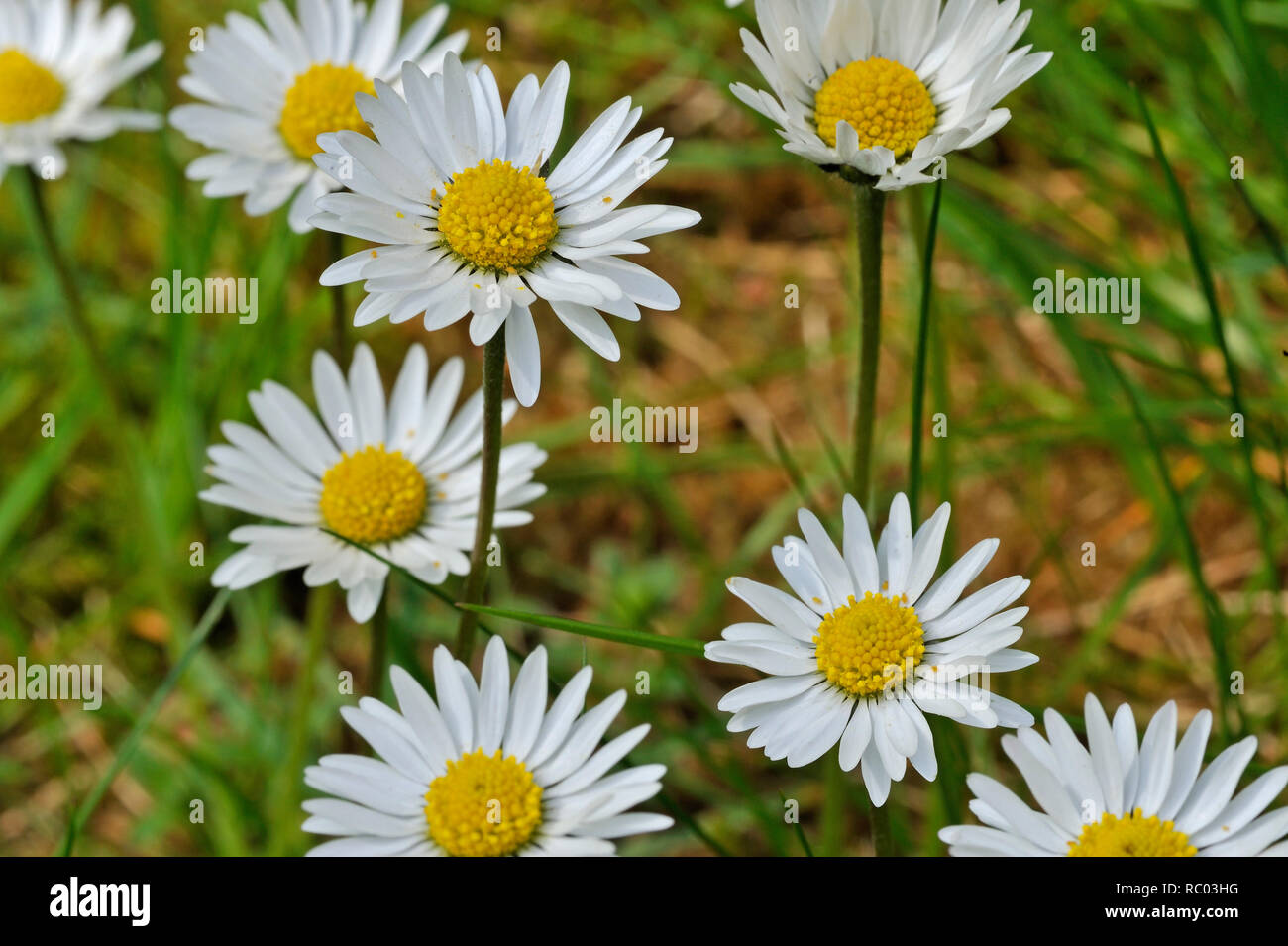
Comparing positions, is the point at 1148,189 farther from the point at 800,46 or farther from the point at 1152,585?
the point at 800,46

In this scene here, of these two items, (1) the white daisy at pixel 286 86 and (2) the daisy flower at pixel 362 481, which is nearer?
(2) the daisy flower at pixel 362 481

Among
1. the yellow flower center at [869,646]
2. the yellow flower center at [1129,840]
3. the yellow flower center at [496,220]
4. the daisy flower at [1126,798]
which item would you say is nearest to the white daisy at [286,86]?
the yellow flower center at [496,220]

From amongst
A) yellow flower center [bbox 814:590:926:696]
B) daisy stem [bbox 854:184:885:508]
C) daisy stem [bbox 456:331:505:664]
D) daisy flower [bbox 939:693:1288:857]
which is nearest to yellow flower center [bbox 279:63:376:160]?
daisy stem [bbox 456:331:505:664]

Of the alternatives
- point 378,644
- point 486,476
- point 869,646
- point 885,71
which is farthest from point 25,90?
point 869,646

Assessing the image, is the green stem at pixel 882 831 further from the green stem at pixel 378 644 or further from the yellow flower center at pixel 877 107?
the yellow flower center at pixel 877 107

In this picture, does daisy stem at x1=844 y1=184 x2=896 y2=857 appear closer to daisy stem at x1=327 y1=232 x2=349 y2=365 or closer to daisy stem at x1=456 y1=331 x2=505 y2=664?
daisy stem at x1=456 y1=331 x2=505 y2=664
